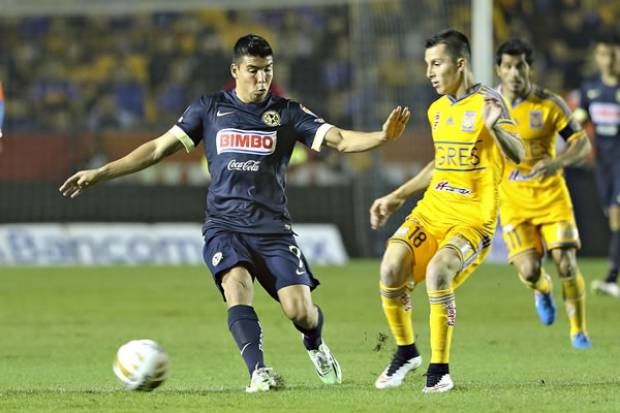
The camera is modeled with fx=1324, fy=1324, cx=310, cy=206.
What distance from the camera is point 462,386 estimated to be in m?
7.66

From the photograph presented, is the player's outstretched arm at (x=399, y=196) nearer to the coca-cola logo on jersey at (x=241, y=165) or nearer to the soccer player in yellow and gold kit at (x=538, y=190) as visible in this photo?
the coca-cola logo on jersey at (x=241, y=165)

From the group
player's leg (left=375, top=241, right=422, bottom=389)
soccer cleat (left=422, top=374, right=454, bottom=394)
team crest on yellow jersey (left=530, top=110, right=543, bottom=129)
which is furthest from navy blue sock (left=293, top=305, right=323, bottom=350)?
team crest on yellow jersey (left=530, top=110, right=543, bottom=129)

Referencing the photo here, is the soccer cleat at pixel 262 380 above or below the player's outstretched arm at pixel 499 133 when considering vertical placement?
below

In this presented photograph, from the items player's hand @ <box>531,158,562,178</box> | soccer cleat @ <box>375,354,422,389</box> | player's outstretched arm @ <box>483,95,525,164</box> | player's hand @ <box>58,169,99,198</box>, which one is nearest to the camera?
player's outstretched arm @ <box>483,95,525,164</box>

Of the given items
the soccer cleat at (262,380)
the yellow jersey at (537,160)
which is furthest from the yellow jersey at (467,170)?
the yellow jersey at (537,160)

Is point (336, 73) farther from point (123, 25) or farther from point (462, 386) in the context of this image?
point (462, 386)

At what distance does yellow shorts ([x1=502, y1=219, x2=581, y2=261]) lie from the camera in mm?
10242

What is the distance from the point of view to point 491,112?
7.15m

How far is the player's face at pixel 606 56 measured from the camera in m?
13.4

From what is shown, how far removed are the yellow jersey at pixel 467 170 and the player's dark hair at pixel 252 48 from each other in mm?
1167

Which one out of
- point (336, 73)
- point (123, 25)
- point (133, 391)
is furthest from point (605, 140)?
point (123, 25)

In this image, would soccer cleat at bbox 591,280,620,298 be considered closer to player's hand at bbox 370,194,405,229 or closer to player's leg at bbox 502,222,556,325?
player's leg at bbox 502,222,556,325

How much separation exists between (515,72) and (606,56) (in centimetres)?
398

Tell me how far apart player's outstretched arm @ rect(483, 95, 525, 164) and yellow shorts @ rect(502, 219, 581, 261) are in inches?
116
